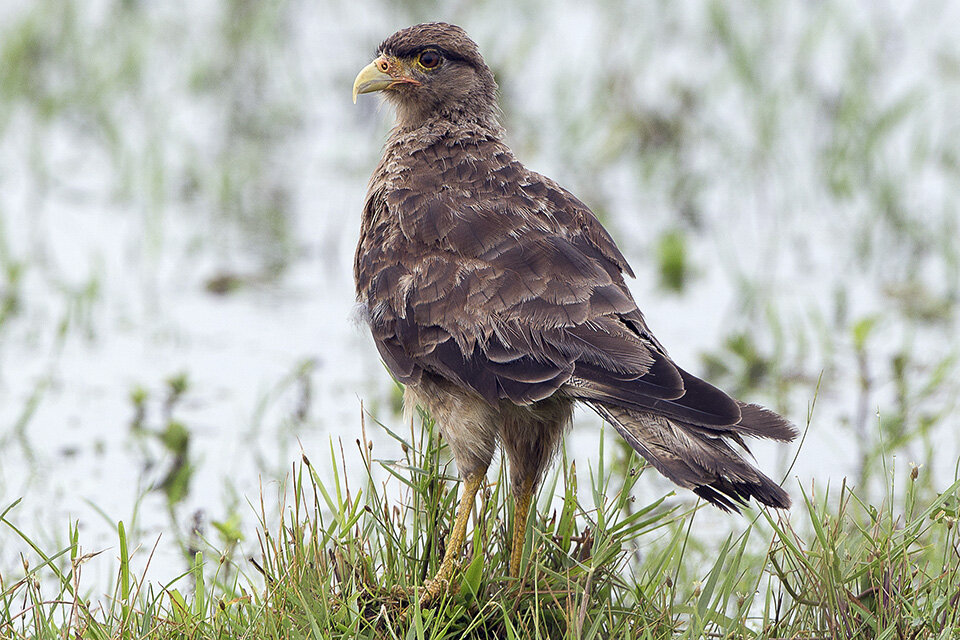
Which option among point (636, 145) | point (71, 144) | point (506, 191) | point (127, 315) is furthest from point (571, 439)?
point (71, 144)

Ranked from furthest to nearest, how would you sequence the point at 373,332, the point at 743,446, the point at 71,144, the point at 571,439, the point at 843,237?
1. the point at 71,144
2. the point at 843,237
3. the point at 571,439
4. the point at 373,332
5. the point at 743,446

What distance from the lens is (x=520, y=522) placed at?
4055mm

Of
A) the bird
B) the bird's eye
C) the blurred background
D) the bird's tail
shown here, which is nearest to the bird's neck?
the bird

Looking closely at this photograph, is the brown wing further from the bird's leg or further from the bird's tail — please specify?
the bird's leg

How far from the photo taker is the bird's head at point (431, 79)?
515 centimetres

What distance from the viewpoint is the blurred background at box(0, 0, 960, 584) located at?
19.3 feet

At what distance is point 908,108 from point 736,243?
135 cm

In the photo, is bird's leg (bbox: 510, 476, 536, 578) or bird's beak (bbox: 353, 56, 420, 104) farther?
bird's beak (bbox: 353, 56, 420, 104)

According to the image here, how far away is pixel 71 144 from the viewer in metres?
8.66

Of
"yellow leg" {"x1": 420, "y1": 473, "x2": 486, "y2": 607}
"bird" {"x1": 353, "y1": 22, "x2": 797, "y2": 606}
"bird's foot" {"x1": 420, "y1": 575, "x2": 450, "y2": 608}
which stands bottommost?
"bird's foot" {"x1": 420, "y1": 575, "x2": 450, "y2": 608}

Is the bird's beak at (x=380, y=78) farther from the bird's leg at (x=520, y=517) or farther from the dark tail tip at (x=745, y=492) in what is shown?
the dark tail tip at (x=745, y=492)

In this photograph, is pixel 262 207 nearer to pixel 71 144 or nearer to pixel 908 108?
pixel 71 144

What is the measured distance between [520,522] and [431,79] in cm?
191

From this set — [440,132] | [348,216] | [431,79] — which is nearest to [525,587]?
[440,132]
